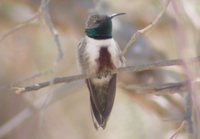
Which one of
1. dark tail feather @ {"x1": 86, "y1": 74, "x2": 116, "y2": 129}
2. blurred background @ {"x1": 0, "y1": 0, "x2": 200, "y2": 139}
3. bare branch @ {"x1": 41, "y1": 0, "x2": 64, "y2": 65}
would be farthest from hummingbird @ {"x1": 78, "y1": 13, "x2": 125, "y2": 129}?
blurred background @ {"x1": 0, "y1": 0, "x2": 200, "y2": 139}

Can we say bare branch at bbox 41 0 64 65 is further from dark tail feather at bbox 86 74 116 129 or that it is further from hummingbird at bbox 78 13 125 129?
dark tail feather at bbox 86 74 116 129

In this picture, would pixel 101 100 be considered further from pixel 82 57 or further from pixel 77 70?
pixel 77 70

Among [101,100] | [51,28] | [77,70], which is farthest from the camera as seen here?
[77,70]

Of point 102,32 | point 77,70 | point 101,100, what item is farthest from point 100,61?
point 77,70

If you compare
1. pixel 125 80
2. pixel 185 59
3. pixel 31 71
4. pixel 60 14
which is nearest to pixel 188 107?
pixel 185 59

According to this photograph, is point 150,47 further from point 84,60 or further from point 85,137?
point 84,60

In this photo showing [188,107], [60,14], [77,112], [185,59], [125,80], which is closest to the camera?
[185,59]
